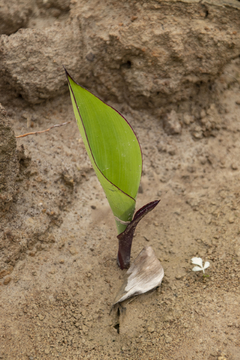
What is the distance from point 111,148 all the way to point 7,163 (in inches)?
20.7

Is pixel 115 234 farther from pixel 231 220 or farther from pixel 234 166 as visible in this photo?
pixel 234 166

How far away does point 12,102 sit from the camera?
6.01ft

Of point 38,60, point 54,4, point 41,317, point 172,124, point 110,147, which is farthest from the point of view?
point 172,124

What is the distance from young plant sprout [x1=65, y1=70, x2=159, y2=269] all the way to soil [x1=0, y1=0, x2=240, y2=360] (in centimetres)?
40

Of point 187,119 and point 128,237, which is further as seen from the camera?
point 187,119

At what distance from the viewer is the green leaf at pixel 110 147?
40.5 inches

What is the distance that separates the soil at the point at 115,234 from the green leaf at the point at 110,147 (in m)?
0.43

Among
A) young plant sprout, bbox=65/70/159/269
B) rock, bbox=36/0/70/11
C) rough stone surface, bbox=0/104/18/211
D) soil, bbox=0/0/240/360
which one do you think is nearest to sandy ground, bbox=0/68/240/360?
soil, bbox=0/0/240/360

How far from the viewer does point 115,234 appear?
1639mm

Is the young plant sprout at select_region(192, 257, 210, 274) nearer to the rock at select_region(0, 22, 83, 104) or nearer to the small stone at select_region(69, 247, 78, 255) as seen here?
the small stone at select_region(69, 247, 78, 255)

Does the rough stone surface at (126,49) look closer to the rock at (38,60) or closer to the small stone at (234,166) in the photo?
the rock at (38,60)

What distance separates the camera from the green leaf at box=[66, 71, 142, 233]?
103 cm

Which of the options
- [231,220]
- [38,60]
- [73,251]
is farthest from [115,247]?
[38,60]

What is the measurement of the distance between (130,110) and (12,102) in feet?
2.38
